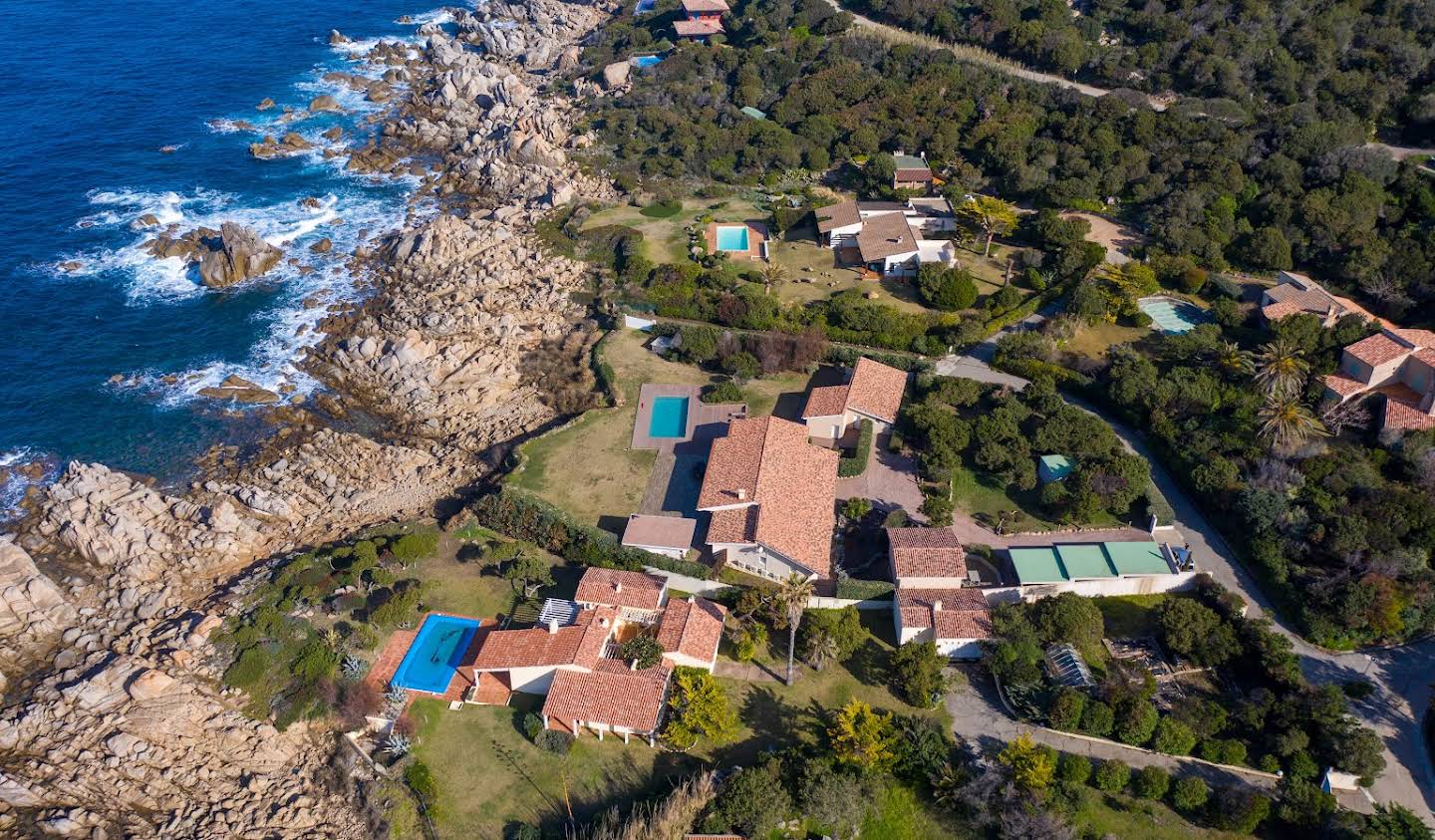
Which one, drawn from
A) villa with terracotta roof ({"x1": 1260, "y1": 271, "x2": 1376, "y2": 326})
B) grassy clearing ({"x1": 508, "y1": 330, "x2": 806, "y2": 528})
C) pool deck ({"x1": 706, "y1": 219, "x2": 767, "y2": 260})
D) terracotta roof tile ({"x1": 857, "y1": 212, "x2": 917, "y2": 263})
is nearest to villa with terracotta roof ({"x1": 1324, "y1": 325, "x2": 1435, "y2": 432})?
villa with terracotta roof ({"x1": 1260, "y1": 271, "x2": 1376, "y2": 326})

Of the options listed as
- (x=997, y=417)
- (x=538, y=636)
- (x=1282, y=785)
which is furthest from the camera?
(x=997, y=417)

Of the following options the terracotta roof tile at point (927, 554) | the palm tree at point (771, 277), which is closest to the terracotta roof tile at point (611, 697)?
the terracotta roof tile at point (927, 554)

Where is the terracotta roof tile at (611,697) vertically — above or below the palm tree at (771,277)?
below

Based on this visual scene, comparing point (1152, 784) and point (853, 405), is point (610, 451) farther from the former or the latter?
point (1152, 784)

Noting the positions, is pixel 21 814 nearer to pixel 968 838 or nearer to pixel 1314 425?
pixel 968 838

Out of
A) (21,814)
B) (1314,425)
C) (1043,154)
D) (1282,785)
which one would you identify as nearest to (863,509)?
(1282,785)

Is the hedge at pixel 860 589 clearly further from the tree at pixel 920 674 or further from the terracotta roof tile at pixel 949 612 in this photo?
the tree at pixel 920 674

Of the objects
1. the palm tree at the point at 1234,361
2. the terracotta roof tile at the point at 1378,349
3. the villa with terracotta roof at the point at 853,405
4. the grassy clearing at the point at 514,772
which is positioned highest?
the terracotta roof tile at the point at 1378,349

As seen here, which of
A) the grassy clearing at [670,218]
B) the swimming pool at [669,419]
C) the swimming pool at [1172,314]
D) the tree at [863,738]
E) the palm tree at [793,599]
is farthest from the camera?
the grassy clearing at [670,218]
